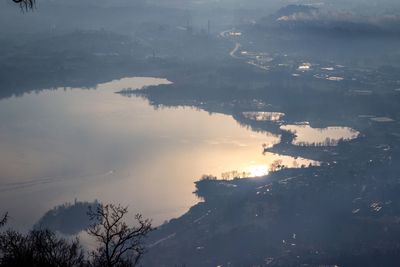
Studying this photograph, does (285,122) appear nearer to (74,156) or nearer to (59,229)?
(74,156)

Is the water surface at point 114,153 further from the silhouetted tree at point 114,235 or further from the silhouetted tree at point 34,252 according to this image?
the silhouetted tree at point 34,252

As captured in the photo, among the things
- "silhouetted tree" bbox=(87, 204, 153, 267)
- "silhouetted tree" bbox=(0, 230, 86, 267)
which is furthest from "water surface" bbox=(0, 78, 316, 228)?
"silhouetted tree" bbox=(0, 230, 86, 267)

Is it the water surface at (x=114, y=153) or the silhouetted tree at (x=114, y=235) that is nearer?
the silhouetted tree at (x=114, y=235)

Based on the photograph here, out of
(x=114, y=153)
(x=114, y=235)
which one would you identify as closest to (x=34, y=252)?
(x=114, y=235)

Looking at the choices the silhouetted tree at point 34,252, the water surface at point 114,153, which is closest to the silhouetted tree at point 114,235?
the silhouetted tree at point 34,252

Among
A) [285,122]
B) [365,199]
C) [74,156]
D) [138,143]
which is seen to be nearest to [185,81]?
[285,122]

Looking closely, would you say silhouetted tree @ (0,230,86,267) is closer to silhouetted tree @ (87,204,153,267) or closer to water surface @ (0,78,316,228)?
silhouetted tree @ (87,204,153,267)

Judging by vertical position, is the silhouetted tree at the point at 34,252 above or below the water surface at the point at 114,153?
above

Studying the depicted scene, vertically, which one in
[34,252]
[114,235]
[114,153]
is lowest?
[114,153]

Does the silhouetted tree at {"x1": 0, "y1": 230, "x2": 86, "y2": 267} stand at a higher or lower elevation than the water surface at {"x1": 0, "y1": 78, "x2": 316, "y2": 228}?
higher

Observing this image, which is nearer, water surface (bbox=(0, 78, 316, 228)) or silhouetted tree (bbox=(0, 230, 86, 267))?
silhouetted tree (bbox=(0, 230, 86, 267))

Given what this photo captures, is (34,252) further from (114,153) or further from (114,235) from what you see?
(114,153)
